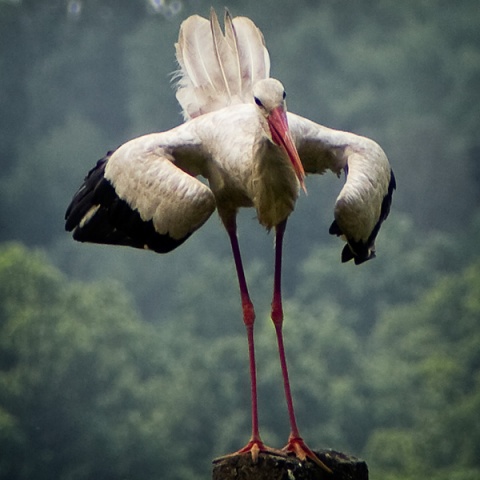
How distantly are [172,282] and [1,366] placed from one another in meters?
8.59

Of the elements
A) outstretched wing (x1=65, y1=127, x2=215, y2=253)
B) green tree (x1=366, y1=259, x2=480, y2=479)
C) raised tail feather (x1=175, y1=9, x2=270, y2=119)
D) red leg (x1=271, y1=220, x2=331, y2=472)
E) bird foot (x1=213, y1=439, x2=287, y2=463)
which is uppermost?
green tree (x1=366, y1=259, x2=480, y2=479)

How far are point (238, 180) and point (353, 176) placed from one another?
1.96 feet

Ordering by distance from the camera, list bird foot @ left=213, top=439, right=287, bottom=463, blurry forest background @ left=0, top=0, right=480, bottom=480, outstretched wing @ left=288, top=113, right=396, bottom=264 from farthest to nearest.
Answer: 1. blurry forest background @ left=0, top=0, right=480, bottom=480
2. outstretched wing @ left=288, top=113, right=396, bottom=264
3. bird foot @ left=213, top=439, right=287, bottom=463

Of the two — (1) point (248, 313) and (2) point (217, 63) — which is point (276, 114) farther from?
(2) point (217, 63)

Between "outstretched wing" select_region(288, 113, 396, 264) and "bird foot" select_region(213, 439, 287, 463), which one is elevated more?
"outstretched wing" select_region(288, 113, 396, 264)

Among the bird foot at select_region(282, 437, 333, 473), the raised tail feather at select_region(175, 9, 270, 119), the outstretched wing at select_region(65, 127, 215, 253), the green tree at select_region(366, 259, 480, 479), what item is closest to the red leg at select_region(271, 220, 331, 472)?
the bird foot at select_region(282, 437, 333, 473)

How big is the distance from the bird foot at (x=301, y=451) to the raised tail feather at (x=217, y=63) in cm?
209

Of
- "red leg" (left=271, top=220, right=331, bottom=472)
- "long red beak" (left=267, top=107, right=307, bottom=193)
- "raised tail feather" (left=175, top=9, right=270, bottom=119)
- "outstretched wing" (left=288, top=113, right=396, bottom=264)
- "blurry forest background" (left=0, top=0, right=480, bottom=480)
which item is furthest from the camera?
"blurry forest background" (left=0, top=0, right=480, bottom=480)

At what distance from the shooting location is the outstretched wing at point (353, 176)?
5824mm

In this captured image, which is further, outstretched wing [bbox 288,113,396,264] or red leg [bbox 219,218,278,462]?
red leg [bbox 219,218,278,462]

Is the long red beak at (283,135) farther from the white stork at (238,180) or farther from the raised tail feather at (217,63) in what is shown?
the raised tail feather at (217,63)

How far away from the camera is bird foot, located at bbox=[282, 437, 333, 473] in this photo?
18.2ft

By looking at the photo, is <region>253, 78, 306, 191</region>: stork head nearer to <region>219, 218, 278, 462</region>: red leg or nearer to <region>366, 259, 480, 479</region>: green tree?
<region>219, 218, 278, 462</region>: red leg

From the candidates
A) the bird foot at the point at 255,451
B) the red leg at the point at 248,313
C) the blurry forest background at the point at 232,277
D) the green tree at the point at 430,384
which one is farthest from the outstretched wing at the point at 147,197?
the green tree at the point at 430,384
